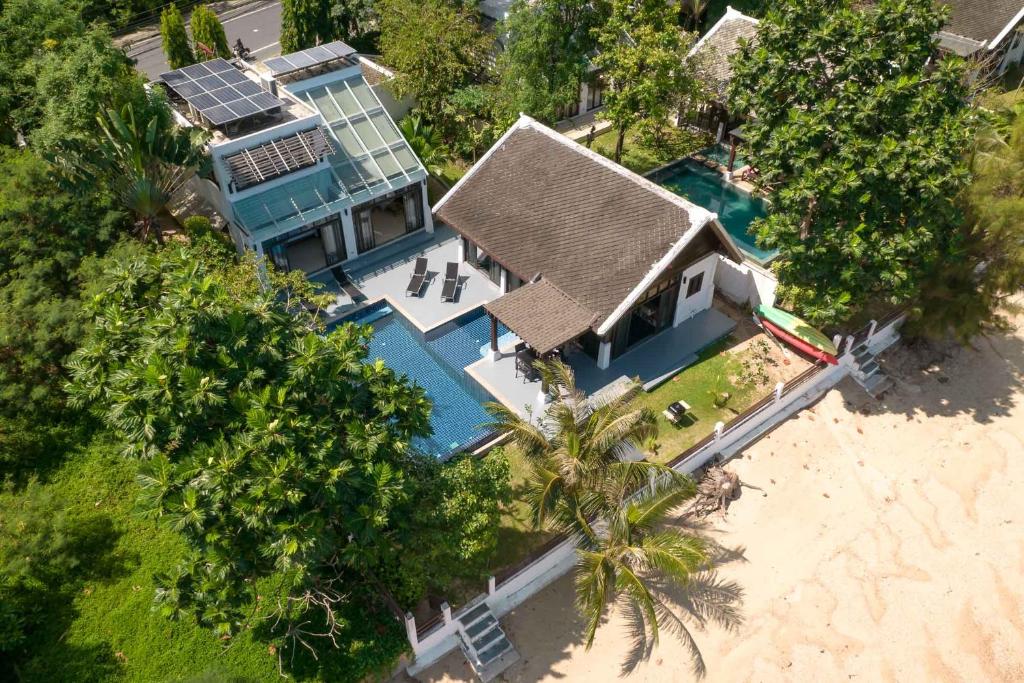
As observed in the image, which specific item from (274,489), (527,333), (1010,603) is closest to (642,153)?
(527,333)

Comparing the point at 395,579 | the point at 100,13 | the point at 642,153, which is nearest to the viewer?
the point at 395,579

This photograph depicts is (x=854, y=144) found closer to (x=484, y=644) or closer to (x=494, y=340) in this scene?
(x=494, y=340)

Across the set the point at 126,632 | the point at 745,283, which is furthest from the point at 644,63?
the point at 126,632

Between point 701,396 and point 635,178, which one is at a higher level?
point 635,178

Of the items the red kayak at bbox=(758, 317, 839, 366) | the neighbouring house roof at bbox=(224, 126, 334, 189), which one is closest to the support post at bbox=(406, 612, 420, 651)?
the red kayak at bbox=(758, 317, 839, 366)

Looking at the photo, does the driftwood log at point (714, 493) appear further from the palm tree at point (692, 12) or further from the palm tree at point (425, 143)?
the palm tree at point (692, 12)

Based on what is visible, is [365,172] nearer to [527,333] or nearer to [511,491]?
[527,333]

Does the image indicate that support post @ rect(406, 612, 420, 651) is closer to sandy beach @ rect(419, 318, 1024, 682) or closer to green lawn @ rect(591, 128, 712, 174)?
sandy beach @ rect(419, 318, 1024, 682)
